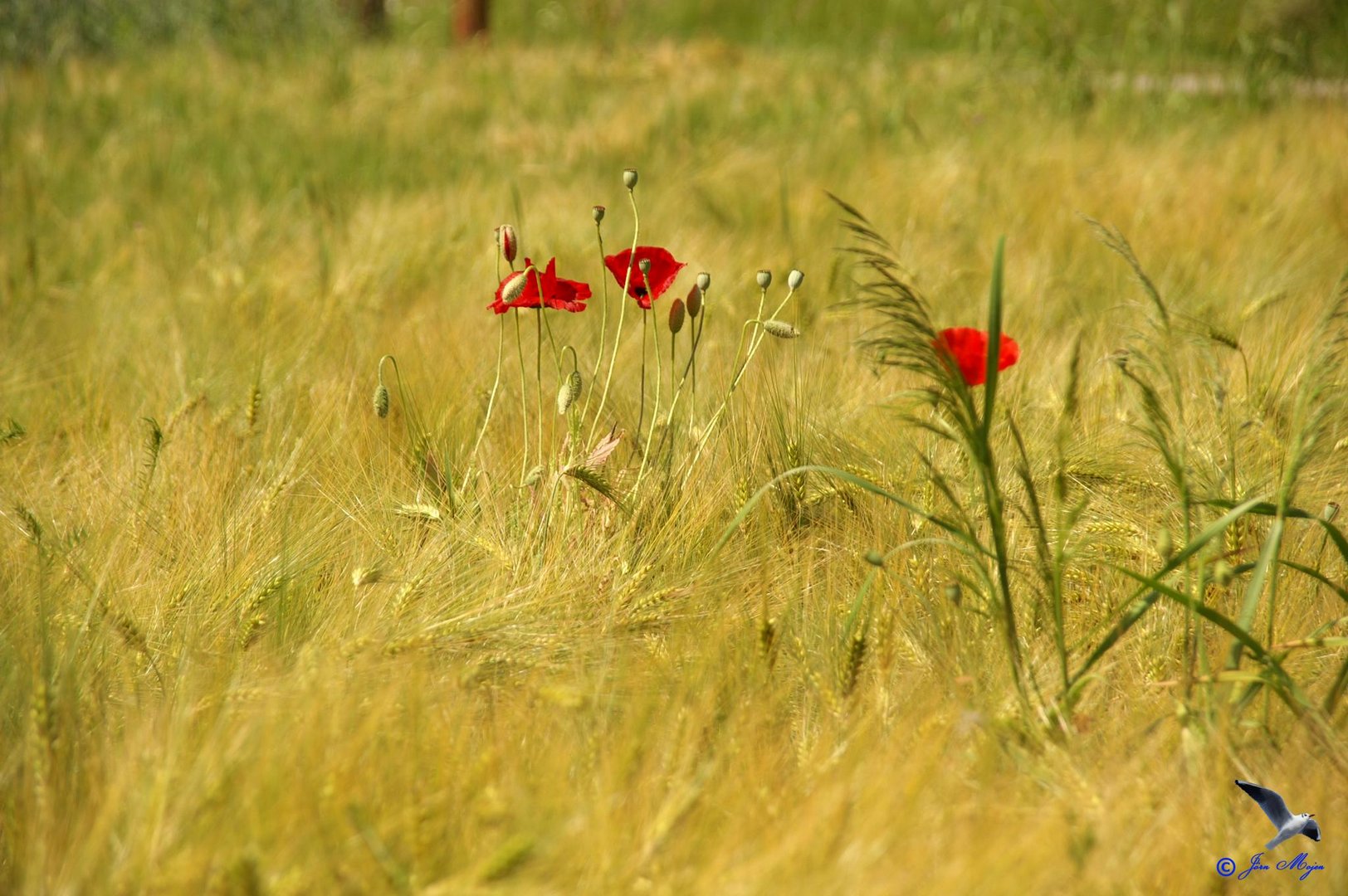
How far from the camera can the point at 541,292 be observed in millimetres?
1137

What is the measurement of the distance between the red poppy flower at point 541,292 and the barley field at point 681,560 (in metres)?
0.02

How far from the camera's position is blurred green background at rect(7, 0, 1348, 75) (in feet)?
13.1

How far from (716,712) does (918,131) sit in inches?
112

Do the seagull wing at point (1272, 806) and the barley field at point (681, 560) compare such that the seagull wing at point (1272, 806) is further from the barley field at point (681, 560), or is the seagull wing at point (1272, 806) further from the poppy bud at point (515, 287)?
the poppy bud at point (515, 287)

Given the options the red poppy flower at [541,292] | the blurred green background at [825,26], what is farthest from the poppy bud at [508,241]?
the blurred green background at [825,26]

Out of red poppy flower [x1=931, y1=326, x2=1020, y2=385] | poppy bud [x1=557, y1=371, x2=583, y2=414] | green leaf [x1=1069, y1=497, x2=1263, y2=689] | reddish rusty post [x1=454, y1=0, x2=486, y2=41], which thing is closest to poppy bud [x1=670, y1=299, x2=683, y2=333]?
poppy bud [x1=557, y1=371, x2=583, y2=414]

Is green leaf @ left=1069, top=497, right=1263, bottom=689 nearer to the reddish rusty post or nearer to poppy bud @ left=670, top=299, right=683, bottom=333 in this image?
poppy bud @ left=670, top=299, right=683, bottom=333

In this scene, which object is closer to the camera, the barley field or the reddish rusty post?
the barley field

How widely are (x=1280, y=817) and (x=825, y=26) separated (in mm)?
9010

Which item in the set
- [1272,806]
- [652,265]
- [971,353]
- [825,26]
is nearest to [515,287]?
[652,265]

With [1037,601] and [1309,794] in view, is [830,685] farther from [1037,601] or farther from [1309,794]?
[1309,794]

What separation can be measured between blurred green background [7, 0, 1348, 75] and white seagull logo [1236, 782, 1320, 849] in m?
3.31

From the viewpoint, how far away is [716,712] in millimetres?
904

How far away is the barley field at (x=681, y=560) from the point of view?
76 centimetres
